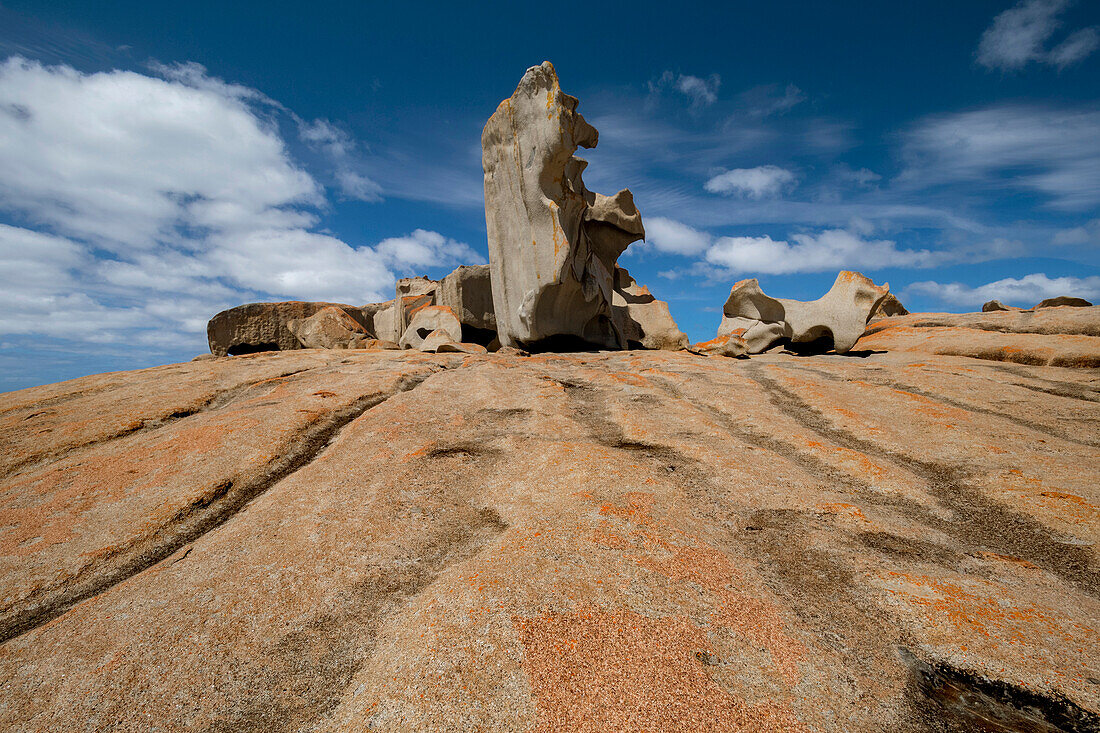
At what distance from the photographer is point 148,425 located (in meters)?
6.02

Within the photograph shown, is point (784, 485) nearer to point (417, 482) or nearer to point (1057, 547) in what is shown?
point (1057, 547)

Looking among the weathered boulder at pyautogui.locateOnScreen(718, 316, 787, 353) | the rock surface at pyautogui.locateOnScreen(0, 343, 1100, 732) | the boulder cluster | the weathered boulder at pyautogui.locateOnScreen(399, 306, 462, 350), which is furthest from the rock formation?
the weathered boulder at pyautogui.locateOnScreen(399, 306, 462, 350)

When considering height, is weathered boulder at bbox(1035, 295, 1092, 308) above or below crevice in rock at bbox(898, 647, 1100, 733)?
above

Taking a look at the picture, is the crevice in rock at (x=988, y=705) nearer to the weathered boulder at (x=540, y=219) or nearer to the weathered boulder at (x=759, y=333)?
the weathered boulder at (x=540, y=219)

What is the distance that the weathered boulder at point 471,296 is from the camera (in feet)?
49.0

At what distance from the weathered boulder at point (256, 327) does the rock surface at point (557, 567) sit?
7.87m

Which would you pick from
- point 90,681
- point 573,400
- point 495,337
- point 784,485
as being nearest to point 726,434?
point 784,485

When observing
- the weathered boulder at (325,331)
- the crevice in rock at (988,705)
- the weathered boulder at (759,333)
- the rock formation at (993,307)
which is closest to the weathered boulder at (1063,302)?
the rock formation at (993,307)

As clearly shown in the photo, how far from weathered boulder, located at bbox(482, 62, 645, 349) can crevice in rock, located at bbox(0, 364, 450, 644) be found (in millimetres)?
6398

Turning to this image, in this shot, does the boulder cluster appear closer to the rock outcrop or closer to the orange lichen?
the rock outcrop

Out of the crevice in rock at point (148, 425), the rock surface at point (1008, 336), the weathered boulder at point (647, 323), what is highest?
the weathered boulder at point (647, 323)

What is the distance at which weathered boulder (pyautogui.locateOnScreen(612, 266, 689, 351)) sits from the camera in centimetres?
1413

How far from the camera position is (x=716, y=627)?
2.52m

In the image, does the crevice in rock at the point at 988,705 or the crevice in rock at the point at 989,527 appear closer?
the crevice in rock at the point at 988,705
